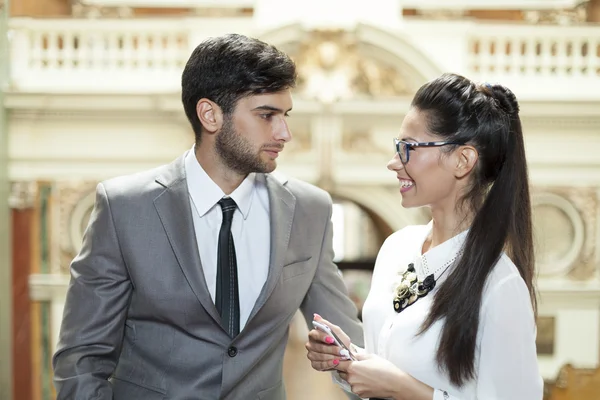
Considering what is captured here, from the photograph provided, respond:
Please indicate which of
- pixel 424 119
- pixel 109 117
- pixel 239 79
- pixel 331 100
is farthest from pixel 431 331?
pixel 109 117

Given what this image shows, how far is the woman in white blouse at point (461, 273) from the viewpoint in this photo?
150 cm

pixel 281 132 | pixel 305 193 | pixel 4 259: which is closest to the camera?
pixel 281 132

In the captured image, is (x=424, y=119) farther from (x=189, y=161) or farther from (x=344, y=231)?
(x=344, y=231)

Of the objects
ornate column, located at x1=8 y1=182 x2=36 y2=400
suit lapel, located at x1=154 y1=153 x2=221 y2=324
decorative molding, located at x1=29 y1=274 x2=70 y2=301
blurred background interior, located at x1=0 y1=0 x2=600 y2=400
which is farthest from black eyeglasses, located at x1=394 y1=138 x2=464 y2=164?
ornate column, located at x1=8 y1=182 x2=36 y2=400

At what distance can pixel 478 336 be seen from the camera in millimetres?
1528

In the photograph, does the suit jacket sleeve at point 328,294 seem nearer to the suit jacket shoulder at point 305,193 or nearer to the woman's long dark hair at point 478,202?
the suit jacket shoulder at point 305,193

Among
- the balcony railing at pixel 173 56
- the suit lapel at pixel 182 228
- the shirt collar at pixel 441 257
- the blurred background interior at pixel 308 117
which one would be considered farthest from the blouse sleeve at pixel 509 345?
the balcony railing at pixel 173 56

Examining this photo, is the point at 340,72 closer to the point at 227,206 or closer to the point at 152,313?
the point at 227,206

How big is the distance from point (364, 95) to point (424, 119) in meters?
4.08

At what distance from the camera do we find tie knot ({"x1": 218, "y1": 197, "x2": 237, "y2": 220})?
1.83 metres

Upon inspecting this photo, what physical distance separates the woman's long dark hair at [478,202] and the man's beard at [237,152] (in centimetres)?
39

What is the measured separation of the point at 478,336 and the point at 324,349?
337mm

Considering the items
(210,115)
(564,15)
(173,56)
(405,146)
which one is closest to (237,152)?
(210,115)

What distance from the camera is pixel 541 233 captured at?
218 inches
